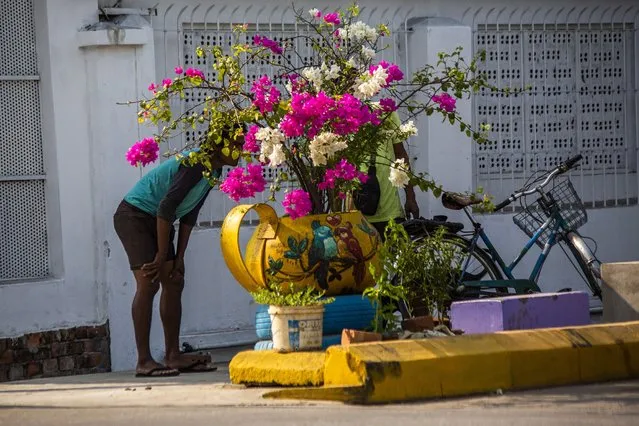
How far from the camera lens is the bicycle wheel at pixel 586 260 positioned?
1133 centimetres

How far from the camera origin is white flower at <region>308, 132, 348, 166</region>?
8.64 meters

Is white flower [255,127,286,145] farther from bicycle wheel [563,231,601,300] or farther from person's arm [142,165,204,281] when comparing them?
bicycle wheel [563,231,601,300]

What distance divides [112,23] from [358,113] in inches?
119

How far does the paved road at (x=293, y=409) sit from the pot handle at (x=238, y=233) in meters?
0.70

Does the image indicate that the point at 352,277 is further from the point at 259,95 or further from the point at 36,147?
the point at 36,147

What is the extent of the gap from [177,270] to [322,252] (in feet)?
5.29

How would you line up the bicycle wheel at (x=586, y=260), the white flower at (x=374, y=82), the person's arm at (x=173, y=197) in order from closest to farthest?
the white flower at (x=374, y=82)
the person's arm at (x=173, y=197)
the bicycle wheel at (x=586, y=260)

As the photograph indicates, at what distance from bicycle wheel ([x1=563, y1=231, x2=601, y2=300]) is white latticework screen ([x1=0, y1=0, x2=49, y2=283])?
4.08 meters

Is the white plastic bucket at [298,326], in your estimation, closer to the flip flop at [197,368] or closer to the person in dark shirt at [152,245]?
the person in dark shirt at [152,245]

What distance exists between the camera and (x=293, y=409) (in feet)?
24.9

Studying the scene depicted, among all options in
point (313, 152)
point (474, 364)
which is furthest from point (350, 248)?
point (474, 364)

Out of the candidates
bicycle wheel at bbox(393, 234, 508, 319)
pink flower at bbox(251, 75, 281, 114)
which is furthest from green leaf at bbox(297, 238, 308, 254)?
bicycle wheel at bbox(393, 234, 508, 319)

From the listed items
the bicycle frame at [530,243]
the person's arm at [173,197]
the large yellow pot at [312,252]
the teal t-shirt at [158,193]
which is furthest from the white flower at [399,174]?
the bicycle frame at [530,243]

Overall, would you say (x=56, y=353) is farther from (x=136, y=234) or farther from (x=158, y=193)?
(x=158, y=193)
